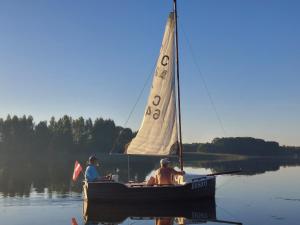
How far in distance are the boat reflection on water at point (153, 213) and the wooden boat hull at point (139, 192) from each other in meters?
0.36

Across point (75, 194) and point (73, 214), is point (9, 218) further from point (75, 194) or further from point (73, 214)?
point (75, 194)

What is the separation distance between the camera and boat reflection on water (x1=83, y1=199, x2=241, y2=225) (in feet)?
72.5

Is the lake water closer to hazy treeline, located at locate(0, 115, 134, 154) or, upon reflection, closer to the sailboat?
the sailboat

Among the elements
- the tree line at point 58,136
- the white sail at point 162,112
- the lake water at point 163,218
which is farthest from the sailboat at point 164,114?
the tree line at point 58,136

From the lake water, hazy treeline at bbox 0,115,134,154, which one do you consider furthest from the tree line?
the lake water

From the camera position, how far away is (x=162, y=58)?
32.2m

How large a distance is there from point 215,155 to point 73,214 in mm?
156145

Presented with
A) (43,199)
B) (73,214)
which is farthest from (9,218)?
(43,199)

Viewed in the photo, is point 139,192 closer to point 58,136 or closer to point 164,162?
point 164,162

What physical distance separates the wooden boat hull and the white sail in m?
4.19

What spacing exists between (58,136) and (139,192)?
13051cm

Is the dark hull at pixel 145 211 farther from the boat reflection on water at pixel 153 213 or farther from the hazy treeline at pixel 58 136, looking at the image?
the hazy treeline at pixel 58 136

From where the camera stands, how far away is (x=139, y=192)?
2736 cm

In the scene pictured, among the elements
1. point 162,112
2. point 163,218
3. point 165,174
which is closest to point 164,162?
point 165,174
